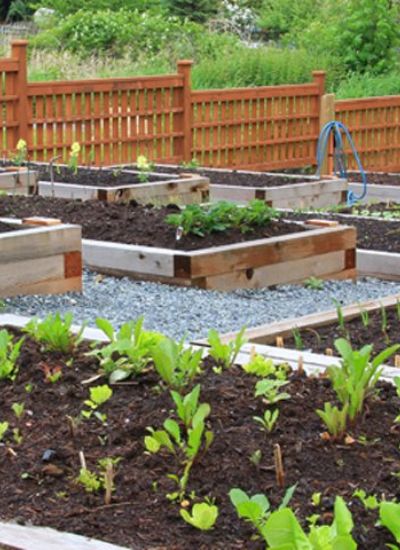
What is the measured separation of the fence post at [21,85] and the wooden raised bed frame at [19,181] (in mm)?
2645

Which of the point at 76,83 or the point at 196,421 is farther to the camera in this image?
the point at 76,83

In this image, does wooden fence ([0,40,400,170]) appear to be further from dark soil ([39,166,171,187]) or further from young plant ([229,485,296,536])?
young plant ([229,485,296,536])

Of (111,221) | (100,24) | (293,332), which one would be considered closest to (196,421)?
(293,332)

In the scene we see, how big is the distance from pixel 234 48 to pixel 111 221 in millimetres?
18411

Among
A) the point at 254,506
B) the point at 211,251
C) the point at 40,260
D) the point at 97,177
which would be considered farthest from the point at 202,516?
the point at 97,177

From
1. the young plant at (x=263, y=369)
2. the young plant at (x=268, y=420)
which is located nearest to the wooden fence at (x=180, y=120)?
the young plant at (x=263, y=369)

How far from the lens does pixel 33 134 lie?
14945 millimetres

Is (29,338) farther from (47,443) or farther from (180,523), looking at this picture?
(180,523)

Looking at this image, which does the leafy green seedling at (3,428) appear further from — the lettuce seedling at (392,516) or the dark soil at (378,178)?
the dark soil at (378,178)

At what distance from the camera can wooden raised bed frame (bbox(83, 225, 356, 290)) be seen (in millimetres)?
8070

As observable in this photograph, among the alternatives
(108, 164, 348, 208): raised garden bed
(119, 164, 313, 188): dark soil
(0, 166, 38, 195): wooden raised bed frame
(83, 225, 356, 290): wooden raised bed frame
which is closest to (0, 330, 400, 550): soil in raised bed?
(83, 225, 356, 290): wooden raised bed frame

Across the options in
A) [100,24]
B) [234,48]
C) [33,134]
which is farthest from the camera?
[100,24]

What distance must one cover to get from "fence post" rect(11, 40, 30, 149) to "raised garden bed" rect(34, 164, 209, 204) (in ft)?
5.41

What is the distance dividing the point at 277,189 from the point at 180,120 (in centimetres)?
392
